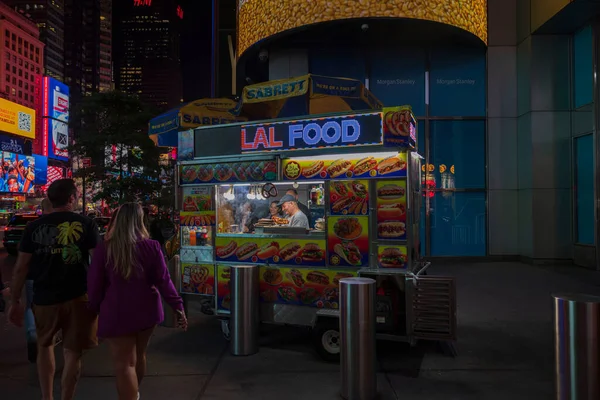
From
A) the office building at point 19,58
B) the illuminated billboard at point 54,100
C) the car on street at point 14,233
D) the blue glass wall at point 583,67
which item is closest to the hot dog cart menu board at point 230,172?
the blue glass wall at point 583,67

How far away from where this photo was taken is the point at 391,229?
212 inches

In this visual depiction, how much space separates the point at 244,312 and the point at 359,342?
1925 mm

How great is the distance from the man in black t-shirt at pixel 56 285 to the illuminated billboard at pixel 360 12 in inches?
391

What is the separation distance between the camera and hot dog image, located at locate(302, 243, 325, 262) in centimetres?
581

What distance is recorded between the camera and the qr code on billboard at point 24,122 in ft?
187

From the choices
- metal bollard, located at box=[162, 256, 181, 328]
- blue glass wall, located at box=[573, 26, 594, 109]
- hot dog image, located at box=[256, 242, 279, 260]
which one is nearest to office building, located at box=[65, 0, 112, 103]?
blue glass wall, located at box=[573, 26, 594, 109]

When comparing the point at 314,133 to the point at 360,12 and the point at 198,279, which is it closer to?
the point at 198,279

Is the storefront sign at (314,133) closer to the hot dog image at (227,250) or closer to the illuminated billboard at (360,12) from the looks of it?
the hot dog image at (227,250)

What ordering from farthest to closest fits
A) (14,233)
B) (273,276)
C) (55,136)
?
(55,136), (14,233), (273,276)

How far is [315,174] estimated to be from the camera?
5898 mm

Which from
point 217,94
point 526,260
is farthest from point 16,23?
point 526,260

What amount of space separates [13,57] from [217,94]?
89.3m

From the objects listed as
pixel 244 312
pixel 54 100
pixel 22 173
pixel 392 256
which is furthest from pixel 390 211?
pixel 54 100

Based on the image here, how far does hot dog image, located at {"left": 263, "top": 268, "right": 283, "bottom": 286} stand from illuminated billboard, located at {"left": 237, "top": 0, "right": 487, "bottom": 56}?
27.0 ft
